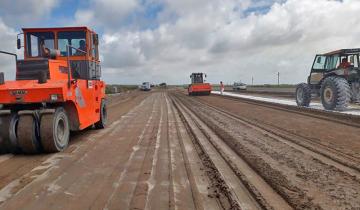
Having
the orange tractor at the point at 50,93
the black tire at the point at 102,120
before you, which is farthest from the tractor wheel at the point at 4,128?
the black tire at the point at 102,120

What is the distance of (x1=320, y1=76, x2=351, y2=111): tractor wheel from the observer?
54.0ft

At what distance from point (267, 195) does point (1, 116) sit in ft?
19.2

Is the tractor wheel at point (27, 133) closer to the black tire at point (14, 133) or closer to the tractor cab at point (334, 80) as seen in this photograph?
the black tire at point (14, 133)

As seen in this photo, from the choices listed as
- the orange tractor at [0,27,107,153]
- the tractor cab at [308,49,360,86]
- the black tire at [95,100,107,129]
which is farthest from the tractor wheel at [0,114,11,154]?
the tractor cab at [308,49,360,86]

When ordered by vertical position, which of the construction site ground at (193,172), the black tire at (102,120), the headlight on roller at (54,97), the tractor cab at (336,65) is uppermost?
the tractor cab at (336,65)

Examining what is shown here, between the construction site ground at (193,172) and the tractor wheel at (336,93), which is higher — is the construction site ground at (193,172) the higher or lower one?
the lower one

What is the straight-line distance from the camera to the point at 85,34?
11.8 metres

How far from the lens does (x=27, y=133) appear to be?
26.8 feet

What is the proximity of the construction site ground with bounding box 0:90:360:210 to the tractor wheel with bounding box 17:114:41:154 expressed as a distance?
25cm

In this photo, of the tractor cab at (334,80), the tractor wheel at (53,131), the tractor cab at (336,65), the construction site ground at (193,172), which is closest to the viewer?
the construction site ground at (193,172)

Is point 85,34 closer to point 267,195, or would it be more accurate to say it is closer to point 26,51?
point 26,51

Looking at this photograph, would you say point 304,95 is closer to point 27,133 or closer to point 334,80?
point 334,80

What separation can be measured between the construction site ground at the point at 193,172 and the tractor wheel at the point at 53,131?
0.70 feet

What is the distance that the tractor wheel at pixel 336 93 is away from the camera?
54.0ft
